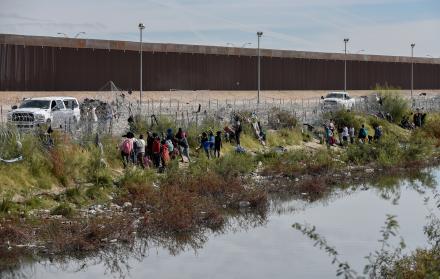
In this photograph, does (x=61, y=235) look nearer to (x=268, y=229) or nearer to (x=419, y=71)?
(x=268, y=229)

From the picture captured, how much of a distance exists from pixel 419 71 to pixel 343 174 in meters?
59.2

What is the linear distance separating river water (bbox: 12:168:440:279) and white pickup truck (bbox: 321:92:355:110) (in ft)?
71.9

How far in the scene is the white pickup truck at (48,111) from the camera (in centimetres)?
3100

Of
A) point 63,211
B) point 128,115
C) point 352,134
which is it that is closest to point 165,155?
point 128,115

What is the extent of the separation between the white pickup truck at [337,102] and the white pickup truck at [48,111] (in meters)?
18.8

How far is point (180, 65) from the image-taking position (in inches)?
2511

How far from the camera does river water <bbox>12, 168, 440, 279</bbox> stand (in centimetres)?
1783

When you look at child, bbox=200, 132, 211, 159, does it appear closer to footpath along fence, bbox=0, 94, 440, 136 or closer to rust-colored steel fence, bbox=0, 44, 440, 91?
footpath along fence, bbox=0, 94, 440, 136

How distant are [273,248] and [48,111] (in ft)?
48.5

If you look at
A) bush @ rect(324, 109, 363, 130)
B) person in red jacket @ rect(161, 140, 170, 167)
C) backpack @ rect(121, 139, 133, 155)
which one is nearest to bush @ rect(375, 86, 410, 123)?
bush @ rect(324, 109, 363, 130)

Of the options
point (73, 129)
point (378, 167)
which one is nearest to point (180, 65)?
point (378, 167)

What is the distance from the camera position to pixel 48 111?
32.3 meters

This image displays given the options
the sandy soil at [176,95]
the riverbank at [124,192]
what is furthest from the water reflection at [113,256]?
the sandy soil at [176,95]

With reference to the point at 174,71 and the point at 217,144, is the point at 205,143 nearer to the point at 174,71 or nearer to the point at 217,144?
the point at 217,144
